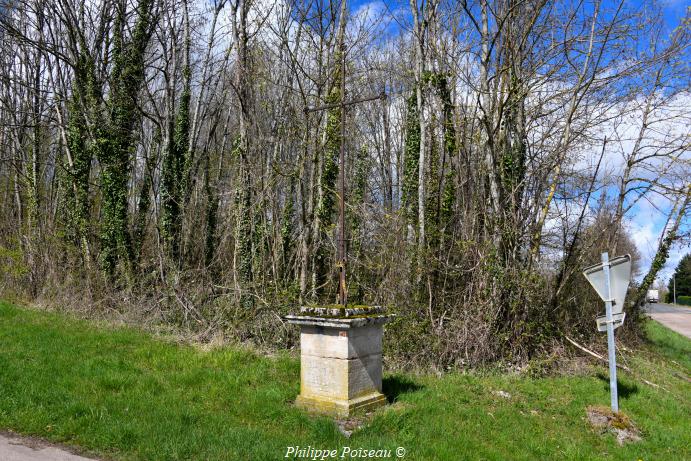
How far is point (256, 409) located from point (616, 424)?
4614 millimetres

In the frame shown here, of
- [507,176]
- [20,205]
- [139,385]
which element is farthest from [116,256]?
[507,176]

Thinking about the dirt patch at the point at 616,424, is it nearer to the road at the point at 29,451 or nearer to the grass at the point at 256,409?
the grass at the point at 256,409

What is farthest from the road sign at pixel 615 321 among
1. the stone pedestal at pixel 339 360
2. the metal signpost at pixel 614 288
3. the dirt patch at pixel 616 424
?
the stone pedestal at pixel 339 360

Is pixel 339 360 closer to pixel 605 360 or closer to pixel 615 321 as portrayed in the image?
pixel 615 321

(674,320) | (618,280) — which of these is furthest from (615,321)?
(674,320)

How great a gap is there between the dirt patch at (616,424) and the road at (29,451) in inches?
239

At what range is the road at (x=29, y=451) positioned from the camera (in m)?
5.37

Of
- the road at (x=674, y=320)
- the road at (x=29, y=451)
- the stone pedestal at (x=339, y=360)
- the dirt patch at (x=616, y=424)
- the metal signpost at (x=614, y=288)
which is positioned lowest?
the road at (x=674, y=320)

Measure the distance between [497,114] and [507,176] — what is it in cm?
123

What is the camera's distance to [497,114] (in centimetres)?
1130

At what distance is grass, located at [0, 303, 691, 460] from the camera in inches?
232

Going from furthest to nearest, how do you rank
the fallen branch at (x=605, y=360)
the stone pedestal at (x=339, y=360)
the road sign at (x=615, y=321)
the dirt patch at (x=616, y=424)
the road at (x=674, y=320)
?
the road at (x=674, y=320)
the fallen branch at (x=605, y=360)
the road sign at (x=615, y=321)
the dirt patch at (x=616, y=424)
the stone pedestal at (x=339, y=360)

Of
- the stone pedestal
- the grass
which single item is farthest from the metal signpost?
the stone pedestal

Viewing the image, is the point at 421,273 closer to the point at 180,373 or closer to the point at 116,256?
the point at 180,373
